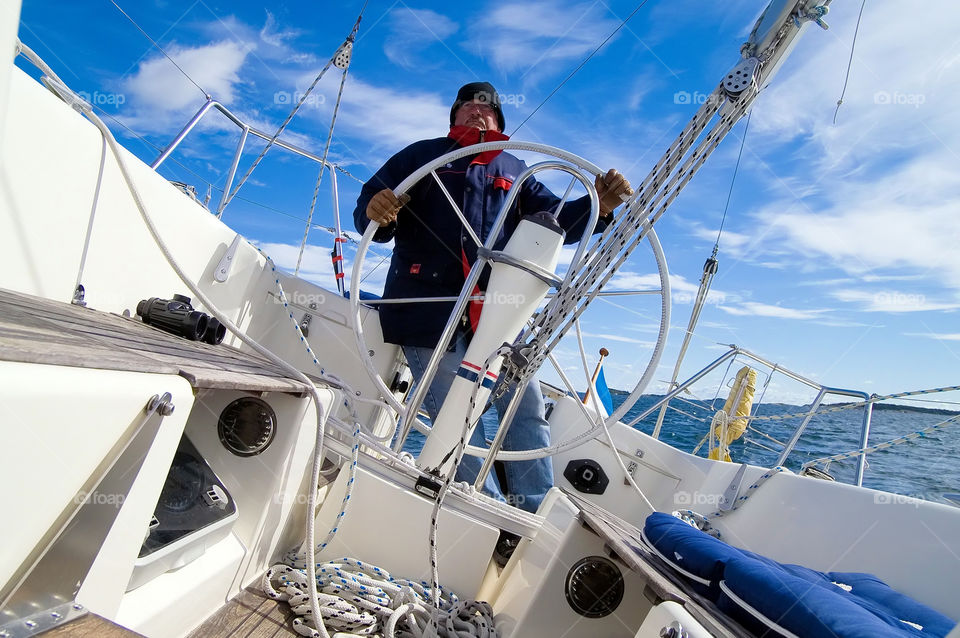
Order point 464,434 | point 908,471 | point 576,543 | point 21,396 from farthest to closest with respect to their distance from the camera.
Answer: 1. point 908,471
2. point 464,434
3. point 576,543
4. point 21,396

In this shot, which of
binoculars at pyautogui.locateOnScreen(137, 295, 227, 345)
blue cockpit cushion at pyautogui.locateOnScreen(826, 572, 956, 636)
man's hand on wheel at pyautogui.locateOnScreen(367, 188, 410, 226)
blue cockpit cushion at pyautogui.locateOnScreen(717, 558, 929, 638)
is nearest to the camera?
blue cockpit cushion at pyautogui.locateOnScreen(717, 558, 929, 638)

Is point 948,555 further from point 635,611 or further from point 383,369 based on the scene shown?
point 383,369

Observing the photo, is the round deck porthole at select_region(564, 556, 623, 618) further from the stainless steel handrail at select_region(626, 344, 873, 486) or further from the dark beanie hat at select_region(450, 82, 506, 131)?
the dark beanie hat at select_region(450, 82, 506, 131)

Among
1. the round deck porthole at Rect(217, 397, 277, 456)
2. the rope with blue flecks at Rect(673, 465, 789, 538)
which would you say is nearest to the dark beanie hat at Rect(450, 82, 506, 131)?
the round deck porthole at Rect(217, 397, 277, 456)

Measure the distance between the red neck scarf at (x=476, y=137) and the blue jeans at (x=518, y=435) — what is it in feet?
2.69

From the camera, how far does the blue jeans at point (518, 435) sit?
2.30m

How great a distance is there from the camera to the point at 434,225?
7.95ft

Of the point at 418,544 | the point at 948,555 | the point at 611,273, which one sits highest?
the point at 611,273

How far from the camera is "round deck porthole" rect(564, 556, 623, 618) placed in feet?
4.77

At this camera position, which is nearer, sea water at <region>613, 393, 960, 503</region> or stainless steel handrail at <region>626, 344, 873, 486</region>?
stainless steel handrail at <region>626, 344, 873, 486</region>

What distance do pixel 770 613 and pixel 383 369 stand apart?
222 cm

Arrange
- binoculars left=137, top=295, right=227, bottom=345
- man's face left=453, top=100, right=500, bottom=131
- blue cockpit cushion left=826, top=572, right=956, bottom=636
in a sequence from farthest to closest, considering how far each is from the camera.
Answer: man's face left=453, top=100, right=500, bottom=131, binoculars left=137, top=295, right=227, bottom=345, blue cockpit cushion left=826, top=572, right=956, bottom=636

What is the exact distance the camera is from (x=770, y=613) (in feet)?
3.00

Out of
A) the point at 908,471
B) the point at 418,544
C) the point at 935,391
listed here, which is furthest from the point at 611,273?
the point at 908,471
